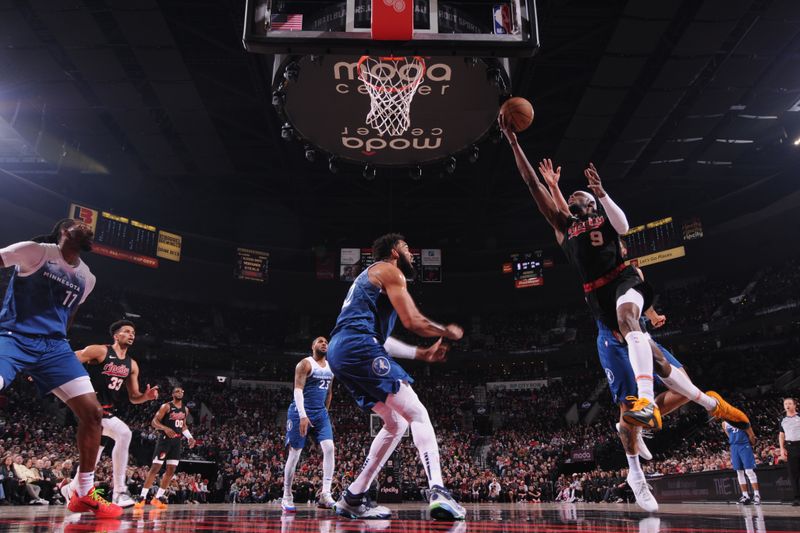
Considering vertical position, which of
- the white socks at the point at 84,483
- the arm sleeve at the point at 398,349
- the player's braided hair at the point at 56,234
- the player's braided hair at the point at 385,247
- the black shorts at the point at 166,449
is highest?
the player's braided hair at the point at 56,234

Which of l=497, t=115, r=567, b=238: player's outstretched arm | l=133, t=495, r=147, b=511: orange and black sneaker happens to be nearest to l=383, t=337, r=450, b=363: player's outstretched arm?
l=497, t=115, r=567, b=238: player's outstretched arm

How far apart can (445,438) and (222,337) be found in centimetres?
1237

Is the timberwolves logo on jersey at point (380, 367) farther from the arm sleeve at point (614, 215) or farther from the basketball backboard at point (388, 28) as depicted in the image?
the basketball backboard at point (388, 28)

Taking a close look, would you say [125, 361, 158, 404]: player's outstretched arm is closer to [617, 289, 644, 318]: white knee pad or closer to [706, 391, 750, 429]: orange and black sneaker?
[617, 289, 644, 318]: white knee pad

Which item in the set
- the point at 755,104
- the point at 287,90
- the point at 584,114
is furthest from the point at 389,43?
the point at 755,104

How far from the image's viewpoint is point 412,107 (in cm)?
1039

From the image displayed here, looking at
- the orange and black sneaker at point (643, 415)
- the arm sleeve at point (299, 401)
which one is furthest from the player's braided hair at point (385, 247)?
the arm sleeve at point (299, 401)

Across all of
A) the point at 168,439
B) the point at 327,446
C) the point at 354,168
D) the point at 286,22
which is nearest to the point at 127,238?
the point at 354,168

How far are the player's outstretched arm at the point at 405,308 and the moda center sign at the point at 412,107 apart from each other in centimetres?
577

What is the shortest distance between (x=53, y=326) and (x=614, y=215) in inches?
179

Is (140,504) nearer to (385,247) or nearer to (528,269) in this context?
(385,247)

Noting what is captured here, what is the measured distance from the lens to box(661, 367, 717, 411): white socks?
4898mm

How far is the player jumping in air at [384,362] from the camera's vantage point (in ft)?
13.0

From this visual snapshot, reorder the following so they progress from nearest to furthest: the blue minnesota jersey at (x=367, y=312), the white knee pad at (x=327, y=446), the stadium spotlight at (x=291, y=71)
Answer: the blue minnesota jersey at (x=367, y=312) < the white knee pad at (x=327, y=446) < the stadium spotlight at (x=291, y=71)
